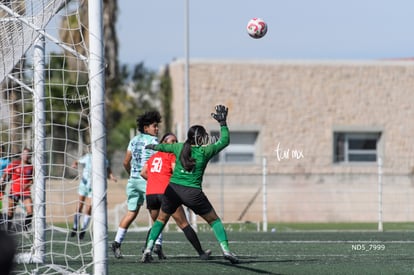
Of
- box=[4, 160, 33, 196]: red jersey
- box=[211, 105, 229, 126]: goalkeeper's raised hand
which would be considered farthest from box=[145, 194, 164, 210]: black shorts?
box=[4, 160, 33, 196]: red jersey

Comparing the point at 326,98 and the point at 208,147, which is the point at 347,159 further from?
the point at 208,147

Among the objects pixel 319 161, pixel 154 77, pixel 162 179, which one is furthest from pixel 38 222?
pixel 154 77

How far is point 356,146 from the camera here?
119 ft

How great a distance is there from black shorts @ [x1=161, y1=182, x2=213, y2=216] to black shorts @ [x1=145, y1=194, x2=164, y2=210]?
69cm

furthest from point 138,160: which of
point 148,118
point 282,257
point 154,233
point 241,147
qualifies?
point 241,147

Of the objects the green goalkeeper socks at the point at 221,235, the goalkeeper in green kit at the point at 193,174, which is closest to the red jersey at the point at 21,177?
the goalkeeper in green kit at the point at 193,174

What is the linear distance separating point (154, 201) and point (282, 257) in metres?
1.78

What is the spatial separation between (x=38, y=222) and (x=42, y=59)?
6.35 ft

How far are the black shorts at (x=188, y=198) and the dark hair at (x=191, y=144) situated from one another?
10.3 inches

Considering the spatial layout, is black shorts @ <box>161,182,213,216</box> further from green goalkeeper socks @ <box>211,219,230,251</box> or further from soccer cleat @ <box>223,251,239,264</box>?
soccer cleat @ <box>223,251,239,264</box>

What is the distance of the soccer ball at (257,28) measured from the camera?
1454 cm

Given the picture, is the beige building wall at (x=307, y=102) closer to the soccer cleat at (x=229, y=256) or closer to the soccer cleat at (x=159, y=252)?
the soccer cleat at (x=159, y=252)

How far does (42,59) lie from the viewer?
38.8ft

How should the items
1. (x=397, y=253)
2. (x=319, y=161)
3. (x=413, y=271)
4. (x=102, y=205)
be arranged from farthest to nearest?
(x=319, y=161) → (x=397, y=253) → (x=413, y=271) → (x=102, y=205)
